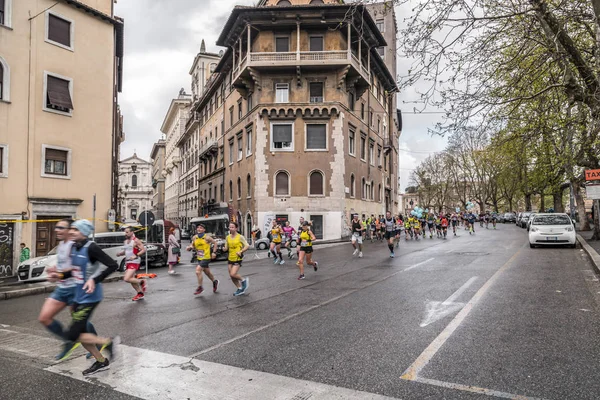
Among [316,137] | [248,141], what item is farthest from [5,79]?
[316,137]

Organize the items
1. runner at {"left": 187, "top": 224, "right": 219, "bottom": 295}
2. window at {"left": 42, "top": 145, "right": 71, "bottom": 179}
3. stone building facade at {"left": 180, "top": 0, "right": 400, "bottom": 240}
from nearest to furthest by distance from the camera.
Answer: runner at {"left": 187, "top": 224, "right": 219, "bottom": 295} < window at {"left": 42, "top": 145, "right": 71, "bottom": 179} < stone building facade at {"left": 180, "top": 0, "right": 400, "bottom": 240}

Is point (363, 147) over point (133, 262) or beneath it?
over

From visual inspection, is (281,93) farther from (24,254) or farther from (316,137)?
(24,254)

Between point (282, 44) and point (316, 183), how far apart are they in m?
10.8

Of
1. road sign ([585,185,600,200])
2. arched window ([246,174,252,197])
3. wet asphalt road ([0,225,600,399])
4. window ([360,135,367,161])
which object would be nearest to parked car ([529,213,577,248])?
road sign ([585,185,600,200])

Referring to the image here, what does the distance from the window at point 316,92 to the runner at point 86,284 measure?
2816cm

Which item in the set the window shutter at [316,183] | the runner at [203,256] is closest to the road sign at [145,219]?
the runner at [203,256]

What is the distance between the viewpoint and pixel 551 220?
61.6ft

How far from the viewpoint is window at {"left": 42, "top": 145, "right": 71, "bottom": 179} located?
18.7 m

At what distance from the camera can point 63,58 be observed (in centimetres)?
1964

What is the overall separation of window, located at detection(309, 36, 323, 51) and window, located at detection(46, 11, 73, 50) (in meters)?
16.6

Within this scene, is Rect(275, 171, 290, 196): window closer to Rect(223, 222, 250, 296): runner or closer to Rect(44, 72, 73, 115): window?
Rect(44, 72, 73, 115): window

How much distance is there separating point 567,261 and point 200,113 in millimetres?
47086

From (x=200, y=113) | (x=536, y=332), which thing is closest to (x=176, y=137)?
(x=200, y=113)
